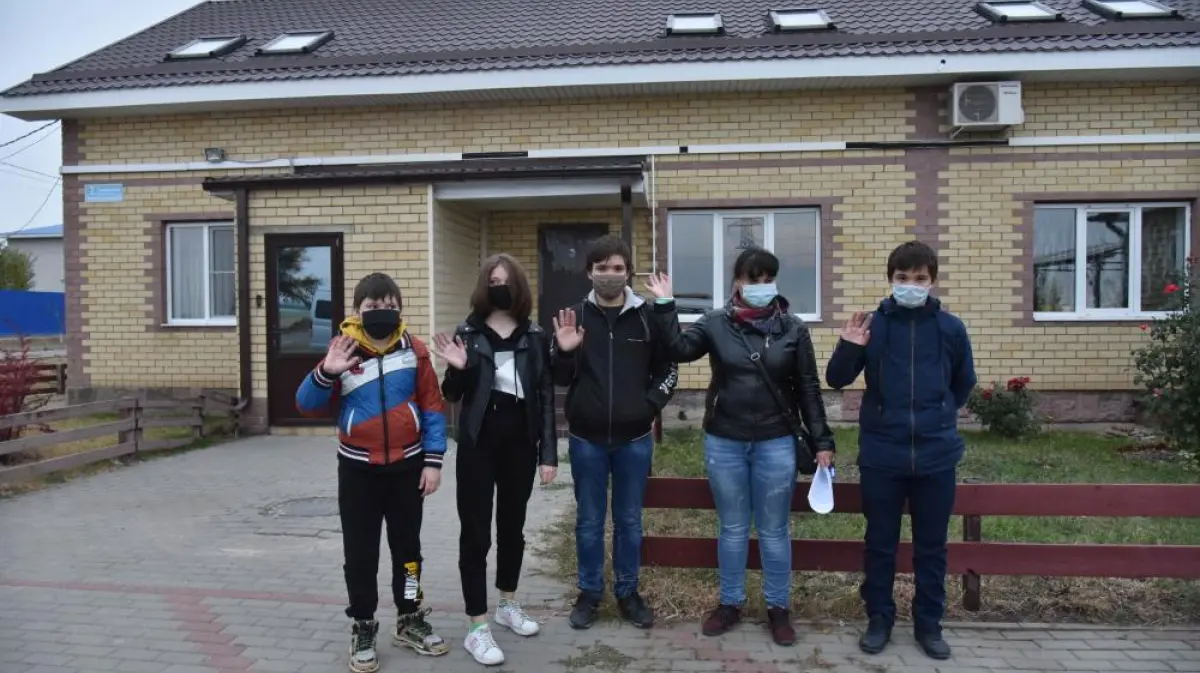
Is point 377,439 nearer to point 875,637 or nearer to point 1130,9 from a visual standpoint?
point 875,637

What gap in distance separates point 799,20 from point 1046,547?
28.4 ft

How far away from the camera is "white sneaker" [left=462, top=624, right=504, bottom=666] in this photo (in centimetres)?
384

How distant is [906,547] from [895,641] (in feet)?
1.78

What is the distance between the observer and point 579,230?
37.0ft

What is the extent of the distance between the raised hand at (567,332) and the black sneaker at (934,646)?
83.4 inches

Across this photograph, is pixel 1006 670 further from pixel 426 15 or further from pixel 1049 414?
pixel 426 15

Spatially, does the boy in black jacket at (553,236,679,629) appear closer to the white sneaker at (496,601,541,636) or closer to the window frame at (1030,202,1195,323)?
the white sneaker at (496,601,541,636)

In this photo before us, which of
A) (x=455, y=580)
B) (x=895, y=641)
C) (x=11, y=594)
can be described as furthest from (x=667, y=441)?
(x=11, y=594)

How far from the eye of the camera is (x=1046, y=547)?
174 inches

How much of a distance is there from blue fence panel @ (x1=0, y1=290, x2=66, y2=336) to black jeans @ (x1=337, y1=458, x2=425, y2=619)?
111ft

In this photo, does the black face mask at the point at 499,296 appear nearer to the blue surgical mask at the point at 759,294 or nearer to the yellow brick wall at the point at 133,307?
the blue surgical mask at the point at 759,294

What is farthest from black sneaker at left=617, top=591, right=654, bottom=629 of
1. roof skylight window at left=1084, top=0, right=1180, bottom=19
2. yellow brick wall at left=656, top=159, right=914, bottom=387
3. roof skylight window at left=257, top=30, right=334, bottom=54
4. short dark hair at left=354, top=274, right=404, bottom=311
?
roof skylight window at left=1084, top=0, right=1180, bottom=19

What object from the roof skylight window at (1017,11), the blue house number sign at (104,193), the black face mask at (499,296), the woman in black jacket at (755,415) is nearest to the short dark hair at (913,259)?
the woman in black jacket at (755,415)

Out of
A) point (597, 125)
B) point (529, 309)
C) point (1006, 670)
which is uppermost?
point (597, 125)
